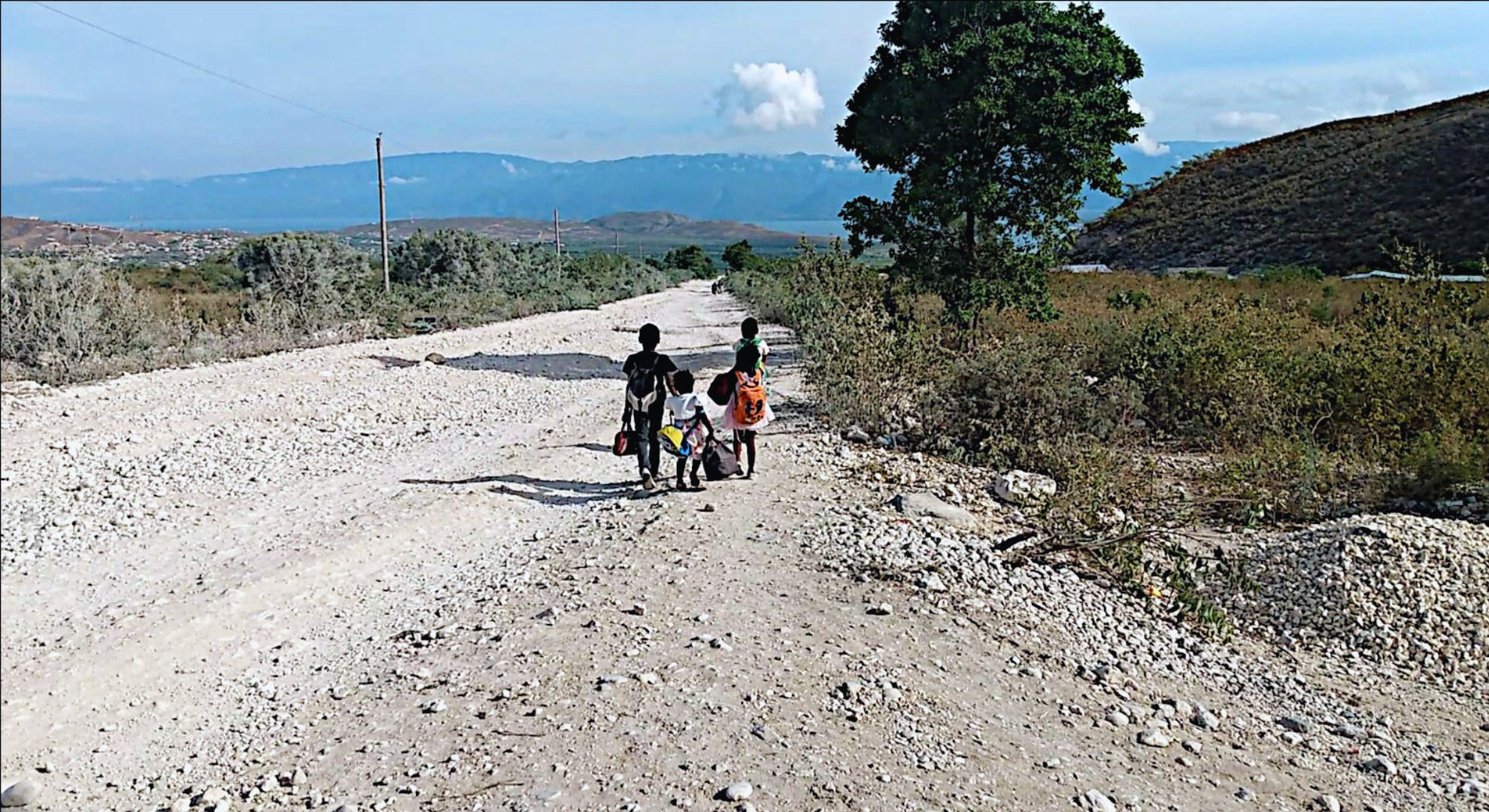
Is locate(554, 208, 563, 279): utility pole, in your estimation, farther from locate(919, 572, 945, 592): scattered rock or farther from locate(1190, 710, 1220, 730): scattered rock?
locate(1190, 710, 1220, 730): scattered rock

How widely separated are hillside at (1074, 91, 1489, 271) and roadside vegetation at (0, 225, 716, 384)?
21.2 metres

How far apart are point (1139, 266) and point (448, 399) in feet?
129

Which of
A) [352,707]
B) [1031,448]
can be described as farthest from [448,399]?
[352,707]

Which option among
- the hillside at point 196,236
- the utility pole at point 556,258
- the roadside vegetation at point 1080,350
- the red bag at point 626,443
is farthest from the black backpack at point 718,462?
the utility pole at point 556,258

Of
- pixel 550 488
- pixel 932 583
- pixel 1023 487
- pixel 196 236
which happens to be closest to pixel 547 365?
pixel 550 488

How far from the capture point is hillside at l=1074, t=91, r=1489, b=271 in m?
38.3

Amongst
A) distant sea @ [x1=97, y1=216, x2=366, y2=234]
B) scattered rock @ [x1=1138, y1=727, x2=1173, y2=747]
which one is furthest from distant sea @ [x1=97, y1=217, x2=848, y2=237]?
scattered rock @ [x1=1138, y1=727, x2=1173, y2=747]

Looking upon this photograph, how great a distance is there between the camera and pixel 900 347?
10.7m

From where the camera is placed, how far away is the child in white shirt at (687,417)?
721 cm

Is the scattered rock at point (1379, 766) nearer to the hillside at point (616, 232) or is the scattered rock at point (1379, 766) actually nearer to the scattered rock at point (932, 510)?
the scattered rock at point (932, 510)

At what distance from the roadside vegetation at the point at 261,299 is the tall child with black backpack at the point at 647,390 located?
7598mm

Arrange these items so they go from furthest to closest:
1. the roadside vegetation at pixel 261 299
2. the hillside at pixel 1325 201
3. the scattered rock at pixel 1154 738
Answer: the hillside at pixel 1325 201, the roadside vegetation at pixel 261 299, the scattered rock at pixel 1154 738

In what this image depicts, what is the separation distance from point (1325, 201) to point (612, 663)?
155ft

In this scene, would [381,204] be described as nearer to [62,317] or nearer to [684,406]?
[62,317]
